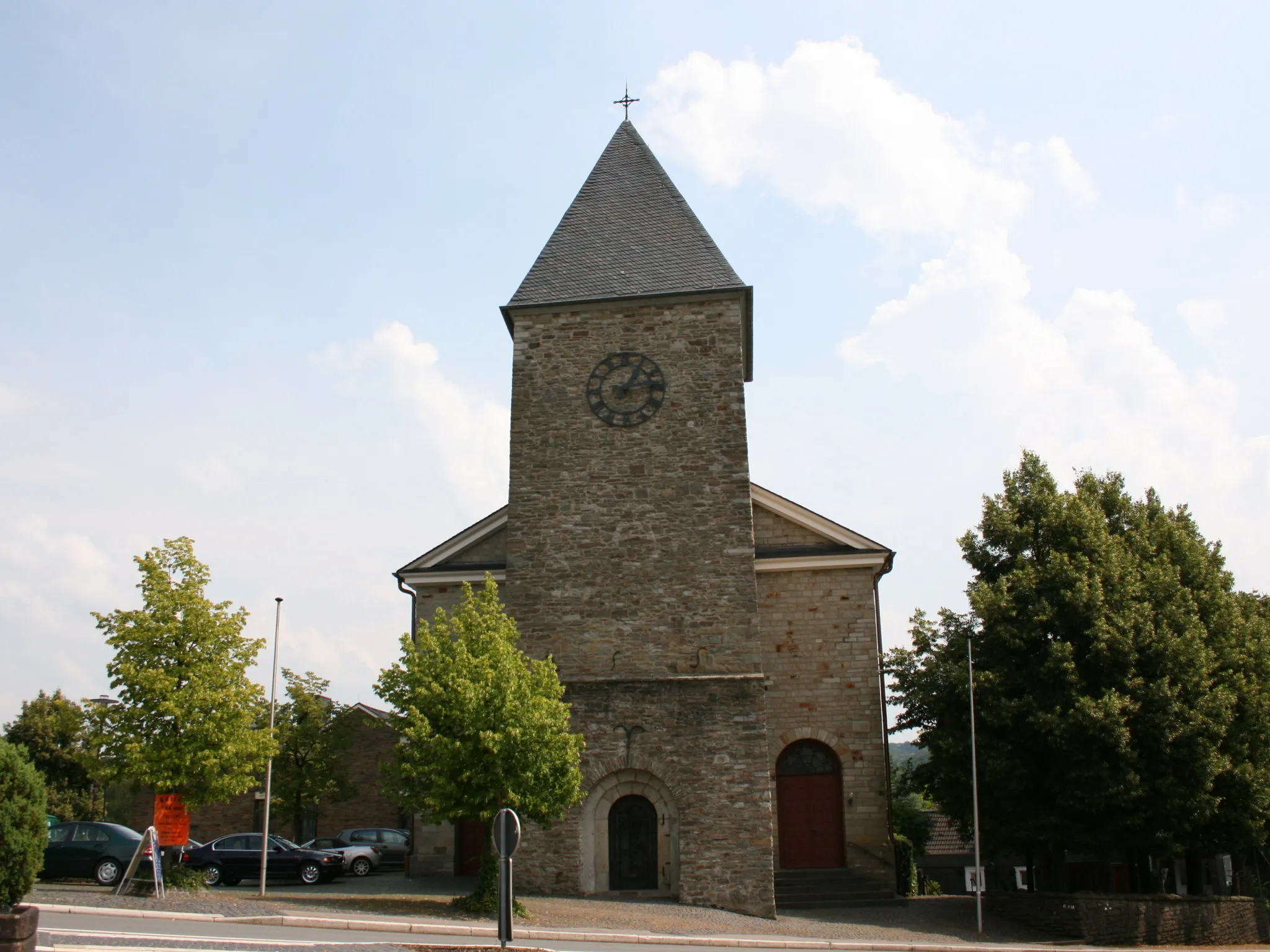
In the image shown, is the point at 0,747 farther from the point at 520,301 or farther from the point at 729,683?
the point at 520,301

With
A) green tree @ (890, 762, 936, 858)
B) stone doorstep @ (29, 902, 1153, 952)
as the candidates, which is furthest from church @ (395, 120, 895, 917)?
green tree @ (890, 762, 936, 858)

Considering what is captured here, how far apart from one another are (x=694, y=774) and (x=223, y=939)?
9188mm

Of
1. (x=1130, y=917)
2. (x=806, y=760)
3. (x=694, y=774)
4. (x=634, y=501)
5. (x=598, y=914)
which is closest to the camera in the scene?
(x=598, y=914)

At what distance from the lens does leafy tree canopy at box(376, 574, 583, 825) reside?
16422mm

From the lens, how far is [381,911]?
53.4 ft

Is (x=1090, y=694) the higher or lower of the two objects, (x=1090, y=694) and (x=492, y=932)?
the higher

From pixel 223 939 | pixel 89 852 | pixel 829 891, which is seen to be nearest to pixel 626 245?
pixel 829 891

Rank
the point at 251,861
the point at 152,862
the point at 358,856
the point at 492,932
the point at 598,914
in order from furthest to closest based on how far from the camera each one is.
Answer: the point at 358,856
the point at 251,861
the point at 598,914
the point at 152,862
the point at 492,932

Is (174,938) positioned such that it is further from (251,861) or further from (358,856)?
(358,856)

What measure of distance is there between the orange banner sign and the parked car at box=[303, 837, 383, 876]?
9932mm

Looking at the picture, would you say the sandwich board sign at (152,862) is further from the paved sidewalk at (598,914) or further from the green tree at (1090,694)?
the green tree at (1090,694)

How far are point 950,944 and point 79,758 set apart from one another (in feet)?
44.2

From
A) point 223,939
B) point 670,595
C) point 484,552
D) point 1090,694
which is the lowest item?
Result: point 223,939

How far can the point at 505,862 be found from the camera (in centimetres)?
1002
